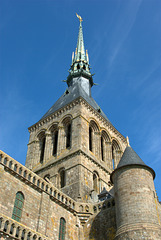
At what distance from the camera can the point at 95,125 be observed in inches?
1195

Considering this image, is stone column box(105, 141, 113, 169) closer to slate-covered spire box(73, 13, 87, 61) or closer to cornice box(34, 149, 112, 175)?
cornice box(34, 149, 112, 175)

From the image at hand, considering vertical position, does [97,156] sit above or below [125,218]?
above

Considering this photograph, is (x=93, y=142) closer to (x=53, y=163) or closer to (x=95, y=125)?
(x=95, y=125)

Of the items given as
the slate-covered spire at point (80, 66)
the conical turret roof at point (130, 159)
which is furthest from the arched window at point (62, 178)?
the slate-covered spire at point (80, 66)

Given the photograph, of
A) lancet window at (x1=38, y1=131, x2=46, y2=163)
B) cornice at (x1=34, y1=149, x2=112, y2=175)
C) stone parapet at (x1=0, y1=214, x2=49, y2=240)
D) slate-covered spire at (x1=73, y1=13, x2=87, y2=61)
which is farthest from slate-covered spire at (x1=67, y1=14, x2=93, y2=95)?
stone parapet at (x1=0, y1=214, x2=49, y2=240)

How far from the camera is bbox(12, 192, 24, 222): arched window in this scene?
1558 cm

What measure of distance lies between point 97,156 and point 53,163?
4162 millimetres

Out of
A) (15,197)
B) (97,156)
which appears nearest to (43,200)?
A: (15,197)

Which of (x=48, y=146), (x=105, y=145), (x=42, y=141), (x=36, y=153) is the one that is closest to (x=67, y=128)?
(x=48, y=146)

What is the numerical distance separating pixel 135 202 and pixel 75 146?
33.5ft

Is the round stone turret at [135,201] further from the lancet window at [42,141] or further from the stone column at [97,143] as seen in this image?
the lancet window at [42,141]

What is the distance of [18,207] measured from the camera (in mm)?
15992

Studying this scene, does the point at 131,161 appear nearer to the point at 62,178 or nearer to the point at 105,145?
the point at 62,178

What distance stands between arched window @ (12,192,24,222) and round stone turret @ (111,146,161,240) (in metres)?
5.38
